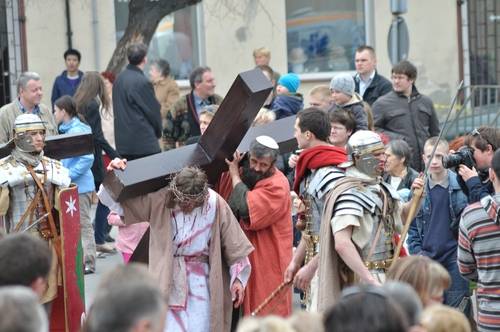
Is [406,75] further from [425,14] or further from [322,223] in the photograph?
[425,14]

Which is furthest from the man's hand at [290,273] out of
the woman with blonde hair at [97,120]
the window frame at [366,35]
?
the window frame at [366,35]

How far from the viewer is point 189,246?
25.0 feet

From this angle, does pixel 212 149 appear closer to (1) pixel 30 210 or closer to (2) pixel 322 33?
(1) pixel 30 210

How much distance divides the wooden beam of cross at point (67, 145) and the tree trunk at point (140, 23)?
297 inches

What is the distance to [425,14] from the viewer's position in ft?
66.0

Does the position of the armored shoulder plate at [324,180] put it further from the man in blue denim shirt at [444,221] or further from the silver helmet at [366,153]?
the man in blue denim shirt at [444,221]

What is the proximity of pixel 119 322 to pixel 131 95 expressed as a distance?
27.9ft

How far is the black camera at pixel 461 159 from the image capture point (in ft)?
25.7

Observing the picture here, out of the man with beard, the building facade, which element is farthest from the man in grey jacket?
the building facade

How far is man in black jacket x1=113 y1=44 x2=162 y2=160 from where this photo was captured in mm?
12547

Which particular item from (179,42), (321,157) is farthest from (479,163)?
(179,42)

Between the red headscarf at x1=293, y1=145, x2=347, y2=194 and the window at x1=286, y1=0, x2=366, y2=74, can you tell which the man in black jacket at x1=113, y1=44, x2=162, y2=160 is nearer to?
the red headscarf at x1=293, y1=145, x2=347, y2=194

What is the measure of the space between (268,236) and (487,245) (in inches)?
79.5

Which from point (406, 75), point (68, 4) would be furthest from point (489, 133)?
point (68, 4)
